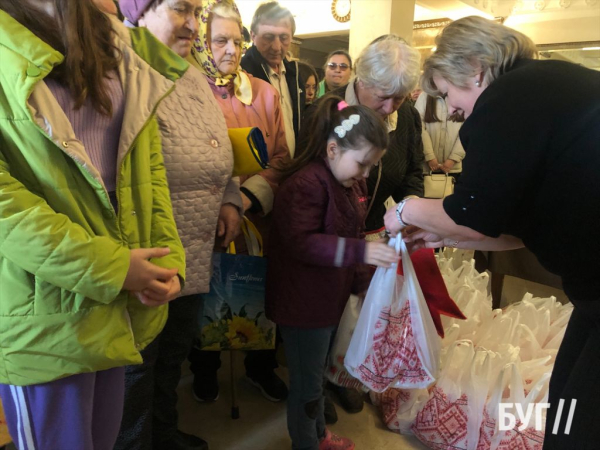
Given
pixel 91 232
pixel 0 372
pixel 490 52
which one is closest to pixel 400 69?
pixel 490 52

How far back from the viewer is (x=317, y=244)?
4.52ft

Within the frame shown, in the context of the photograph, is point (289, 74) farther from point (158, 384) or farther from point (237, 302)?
point (158, 384)

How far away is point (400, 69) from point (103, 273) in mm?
1264

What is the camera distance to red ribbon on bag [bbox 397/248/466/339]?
65.1 inches

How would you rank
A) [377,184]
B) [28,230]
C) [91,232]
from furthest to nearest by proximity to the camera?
[377,184], [91,232], [28,230]

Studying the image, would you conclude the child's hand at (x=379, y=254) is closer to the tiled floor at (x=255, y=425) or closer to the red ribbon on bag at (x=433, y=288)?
the red ribbon on bag at (x=433, y=288)

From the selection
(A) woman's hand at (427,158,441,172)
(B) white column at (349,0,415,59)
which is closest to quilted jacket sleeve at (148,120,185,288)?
(A) woman's hand at (427,158,441,172)

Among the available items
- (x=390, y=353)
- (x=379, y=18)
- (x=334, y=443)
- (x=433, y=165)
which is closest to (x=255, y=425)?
(x=334, y=443)

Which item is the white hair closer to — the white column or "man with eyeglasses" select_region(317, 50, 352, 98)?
"man with eyeglasses" select_region(317, 50, 352, 98)

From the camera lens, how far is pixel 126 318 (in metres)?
0.98

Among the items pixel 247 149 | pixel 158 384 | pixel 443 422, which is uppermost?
pixel 247 149

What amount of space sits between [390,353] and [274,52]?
1318 millimetres

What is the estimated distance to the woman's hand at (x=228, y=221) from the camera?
4.84 feet

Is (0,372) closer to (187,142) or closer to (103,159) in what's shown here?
(103,159)
